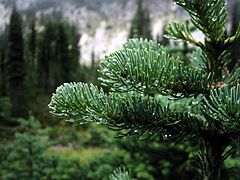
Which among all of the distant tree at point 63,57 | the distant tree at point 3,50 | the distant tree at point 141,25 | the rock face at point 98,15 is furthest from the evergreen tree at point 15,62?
the distant tree at point 141,25

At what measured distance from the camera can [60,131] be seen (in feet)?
84.3

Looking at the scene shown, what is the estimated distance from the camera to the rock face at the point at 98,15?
3278 centimetres

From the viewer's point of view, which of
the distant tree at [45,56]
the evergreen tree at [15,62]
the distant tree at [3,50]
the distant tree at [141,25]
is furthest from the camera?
the distant tree at [141,25]

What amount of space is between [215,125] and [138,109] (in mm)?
183

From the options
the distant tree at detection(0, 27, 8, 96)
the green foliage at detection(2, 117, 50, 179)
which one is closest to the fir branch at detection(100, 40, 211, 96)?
the green foliage at detection(2, 117, 50, 179)

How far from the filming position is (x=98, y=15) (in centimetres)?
5353

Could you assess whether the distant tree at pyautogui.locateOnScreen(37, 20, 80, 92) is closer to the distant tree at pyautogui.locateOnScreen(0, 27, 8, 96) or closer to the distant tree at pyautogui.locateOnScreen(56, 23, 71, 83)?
the distant tree at pyautogui.locateOnScreen(56, 23, 71, 83)

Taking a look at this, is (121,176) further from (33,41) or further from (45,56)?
(45,56)

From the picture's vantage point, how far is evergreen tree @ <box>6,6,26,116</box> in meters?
25.5

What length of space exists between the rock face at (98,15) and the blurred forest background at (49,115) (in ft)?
0.59

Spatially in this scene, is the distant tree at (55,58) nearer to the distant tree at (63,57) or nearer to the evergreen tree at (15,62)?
the distant tree at (63,57)

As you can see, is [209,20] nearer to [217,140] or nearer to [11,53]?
[217,140]

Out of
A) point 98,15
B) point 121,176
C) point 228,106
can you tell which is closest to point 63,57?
point 98,15

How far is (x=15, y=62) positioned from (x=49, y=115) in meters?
4.25
